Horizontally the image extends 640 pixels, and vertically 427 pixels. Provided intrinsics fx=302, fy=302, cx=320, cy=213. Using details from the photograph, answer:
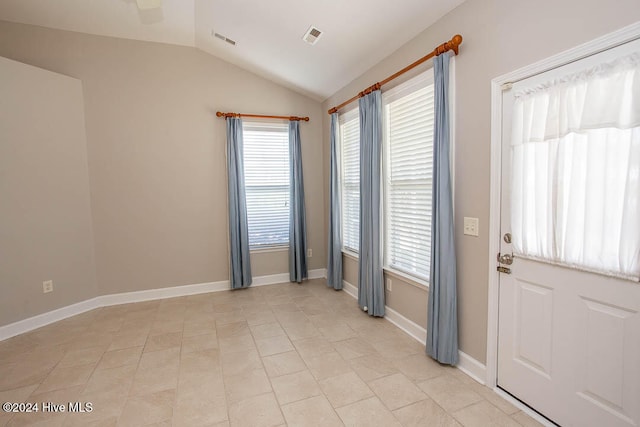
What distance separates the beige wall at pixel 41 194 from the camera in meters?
2.99

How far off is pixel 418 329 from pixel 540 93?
2059mm

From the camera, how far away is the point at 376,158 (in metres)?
3.11

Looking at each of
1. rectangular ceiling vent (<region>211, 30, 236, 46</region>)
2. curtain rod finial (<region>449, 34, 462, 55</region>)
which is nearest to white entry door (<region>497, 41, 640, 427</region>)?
curtain rod finial (<region>449, 34, 462, 55</region>)

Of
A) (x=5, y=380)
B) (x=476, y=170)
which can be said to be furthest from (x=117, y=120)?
(x=476, y=170)

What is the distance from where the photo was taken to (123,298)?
12.7 feet

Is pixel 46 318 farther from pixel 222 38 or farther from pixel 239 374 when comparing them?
pixel 222 38

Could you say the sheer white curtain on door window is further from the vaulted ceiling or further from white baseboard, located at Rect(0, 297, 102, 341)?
white baseboard, located at Rect(0, 297, 102, 341)

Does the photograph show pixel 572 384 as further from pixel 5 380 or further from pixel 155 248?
pixel 155 248

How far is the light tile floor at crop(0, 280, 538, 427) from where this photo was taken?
1872mm

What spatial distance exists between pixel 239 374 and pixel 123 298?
2.45m

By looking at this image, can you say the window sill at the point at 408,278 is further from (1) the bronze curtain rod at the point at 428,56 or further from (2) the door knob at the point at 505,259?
(1) the bronze curtain rod at the point at 428,56

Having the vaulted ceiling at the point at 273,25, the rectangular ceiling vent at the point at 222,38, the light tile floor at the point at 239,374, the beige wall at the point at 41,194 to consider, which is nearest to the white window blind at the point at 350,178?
the vaulted ceiling at the point at 273,25

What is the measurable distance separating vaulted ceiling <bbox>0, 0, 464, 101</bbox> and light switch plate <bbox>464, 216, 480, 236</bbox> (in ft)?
5.15

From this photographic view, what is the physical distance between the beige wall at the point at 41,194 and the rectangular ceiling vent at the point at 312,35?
2752 millimetres
